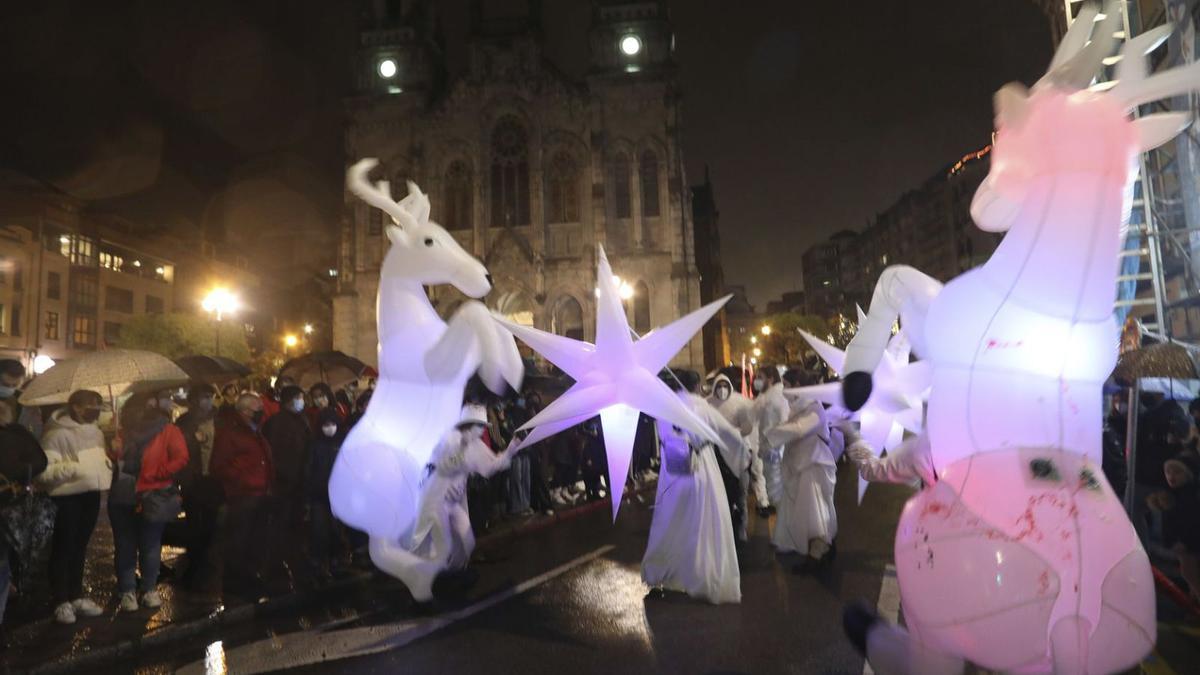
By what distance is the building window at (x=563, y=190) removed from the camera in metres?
32.1

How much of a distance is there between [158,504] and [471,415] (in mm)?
2573

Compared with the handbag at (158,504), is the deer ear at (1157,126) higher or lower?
higher

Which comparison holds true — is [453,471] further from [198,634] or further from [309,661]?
[198,634]

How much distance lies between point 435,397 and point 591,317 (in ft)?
84.1

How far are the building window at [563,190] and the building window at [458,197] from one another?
145 inches

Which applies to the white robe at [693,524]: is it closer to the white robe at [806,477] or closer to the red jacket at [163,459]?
the white robe at [806,477]

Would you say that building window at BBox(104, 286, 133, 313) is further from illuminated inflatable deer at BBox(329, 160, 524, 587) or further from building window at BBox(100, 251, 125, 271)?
illuminated inflatable deer at BBox(329, 160, 524, 587)

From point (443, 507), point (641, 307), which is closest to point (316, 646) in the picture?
point (443, 507)

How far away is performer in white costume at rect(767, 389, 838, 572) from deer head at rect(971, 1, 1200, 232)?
4091 mm

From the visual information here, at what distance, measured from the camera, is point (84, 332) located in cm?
4062

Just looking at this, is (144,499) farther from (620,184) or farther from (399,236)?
(620,184)

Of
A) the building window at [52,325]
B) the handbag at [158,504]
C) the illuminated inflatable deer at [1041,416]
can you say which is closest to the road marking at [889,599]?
the illuminated inflatable deer at [1041,416]

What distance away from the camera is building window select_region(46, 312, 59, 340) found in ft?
123

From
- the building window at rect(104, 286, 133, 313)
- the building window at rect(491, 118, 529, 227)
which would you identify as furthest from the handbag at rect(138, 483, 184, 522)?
the building window at rect(104, 286, 133, 313)
